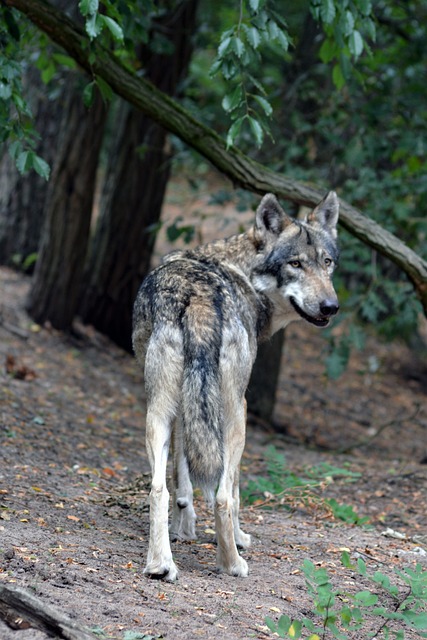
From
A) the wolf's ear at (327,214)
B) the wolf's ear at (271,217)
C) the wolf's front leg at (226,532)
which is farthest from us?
the wolf's ear at (327,214)

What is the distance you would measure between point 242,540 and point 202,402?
45.8 inches

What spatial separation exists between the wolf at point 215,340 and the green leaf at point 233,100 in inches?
25.5

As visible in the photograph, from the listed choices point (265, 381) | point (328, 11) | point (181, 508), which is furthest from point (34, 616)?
point (265, 381)

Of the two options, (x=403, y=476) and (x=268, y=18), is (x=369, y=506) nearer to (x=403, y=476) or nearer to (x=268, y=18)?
(x=403, y=476)

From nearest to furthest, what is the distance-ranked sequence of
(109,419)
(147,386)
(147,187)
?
(147,386)
(109,419)
(147,187)

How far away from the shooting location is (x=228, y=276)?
203 inches

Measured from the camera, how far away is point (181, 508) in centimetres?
497

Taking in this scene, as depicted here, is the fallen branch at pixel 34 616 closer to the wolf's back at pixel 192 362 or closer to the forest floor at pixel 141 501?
the forest floor at pixel 141 501

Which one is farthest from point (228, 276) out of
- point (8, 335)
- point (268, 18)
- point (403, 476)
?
point (8, 335)

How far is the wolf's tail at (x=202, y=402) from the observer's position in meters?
4.09

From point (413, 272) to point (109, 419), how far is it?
11.4 ft

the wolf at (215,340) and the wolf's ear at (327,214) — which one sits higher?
the wolf's ear at (327,214)

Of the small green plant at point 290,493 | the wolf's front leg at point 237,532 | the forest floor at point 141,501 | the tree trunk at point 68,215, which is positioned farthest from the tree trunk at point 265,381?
the wolf's front leg at point 237,532

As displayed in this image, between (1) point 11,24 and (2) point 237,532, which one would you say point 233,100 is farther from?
(2) point 237,532
